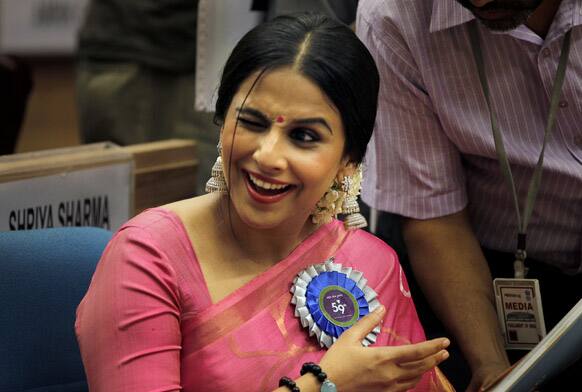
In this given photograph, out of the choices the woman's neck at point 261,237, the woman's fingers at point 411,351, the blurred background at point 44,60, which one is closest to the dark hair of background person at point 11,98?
the blurred background at point 44,60

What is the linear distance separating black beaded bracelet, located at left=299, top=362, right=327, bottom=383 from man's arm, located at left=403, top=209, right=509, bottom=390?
0.61 meters

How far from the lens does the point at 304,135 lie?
176 centimetres

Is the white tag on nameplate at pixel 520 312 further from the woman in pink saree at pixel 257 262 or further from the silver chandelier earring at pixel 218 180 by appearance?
the silver chandelier earring at pixel 218 180

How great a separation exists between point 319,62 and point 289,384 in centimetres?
51

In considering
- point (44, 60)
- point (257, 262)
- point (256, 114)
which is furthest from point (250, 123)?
point (44, 60)

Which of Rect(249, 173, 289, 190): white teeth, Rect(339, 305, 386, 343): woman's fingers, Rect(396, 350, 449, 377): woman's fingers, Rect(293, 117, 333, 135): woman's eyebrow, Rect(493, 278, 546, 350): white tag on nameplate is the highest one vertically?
Rect(293, 117, 333, 135): woman's eyebrow

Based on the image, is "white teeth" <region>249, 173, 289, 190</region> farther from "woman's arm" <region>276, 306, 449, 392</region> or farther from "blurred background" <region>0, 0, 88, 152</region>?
"blurred background" <region>0, 0, 88, 152</region>

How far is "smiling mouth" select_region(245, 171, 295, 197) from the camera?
5.76ft

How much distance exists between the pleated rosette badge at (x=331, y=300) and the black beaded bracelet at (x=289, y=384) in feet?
0.43

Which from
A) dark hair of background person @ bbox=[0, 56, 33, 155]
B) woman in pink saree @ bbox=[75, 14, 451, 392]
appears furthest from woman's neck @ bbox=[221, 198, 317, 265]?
dark hair of background person @ bbox=[0, 56, 33, 155]

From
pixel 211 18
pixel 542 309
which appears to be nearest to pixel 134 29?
pixel 211 18

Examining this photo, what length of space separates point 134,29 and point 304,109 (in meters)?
1.97

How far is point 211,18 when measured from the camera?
2902 millimetres

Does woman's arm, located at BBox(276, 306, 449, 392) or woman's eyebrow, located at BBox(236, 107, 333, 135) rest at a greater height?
woman's eyebrow, located at BBox(236, 107, 333, 135)
